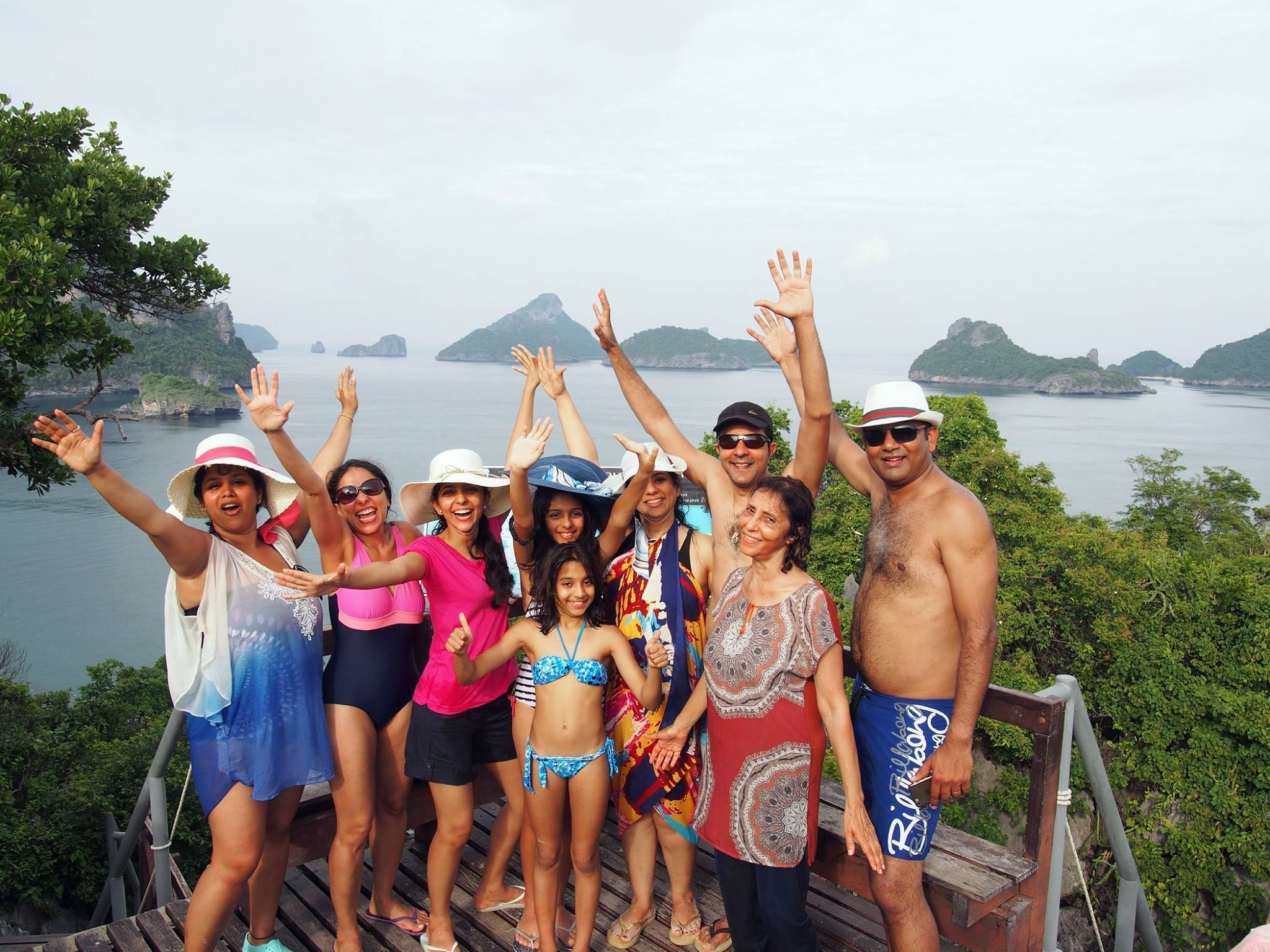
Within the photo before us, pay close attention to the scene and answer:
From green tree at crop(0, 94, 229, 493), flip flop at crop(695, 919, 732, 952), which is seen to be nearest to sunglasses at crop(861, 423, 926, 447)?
flip flop at crop(695, 919, 732, 952)

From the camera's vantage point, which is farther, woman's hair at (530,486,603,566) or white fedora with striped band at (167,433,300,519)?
woman's hair at (530,486,603,566)

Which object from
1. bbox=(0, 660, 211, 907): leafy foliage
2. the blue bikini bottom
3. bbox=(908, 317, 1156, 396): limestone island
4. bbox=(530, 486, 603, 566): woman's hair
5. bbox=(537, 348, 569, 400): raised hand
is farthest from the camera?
bbox=(908, 317, 1156, 396): limestone island

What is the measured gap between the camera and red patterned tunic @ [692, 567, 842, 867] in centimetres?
293

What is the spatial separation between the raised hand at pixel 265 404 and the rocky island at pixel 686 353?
178 metres

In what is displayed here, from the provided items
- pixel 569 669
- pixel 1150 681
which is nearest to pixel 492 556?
pixel 569 669

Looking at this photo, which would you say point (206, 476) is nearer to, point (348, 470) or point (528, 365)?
point (348, 470)

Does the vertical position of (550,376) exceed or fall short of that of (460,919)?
it exceeds it

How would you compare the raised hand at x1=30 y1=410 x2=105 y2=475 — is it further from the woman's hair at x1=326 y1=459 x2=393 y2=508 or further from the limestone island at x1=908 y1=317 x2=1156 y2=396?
the limestone island at x1=908 y1=317 x2=1156 y2=396

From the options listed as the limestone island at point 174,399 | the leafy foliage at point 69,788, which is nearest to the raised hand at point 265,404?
the leafy foliage at point 69,788

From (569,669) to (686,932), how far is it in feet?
4.04

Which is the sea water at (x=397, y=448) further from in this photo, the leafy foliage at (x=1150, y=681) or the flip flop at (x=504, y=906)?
the leafy foliage at (x=1150, y=681)

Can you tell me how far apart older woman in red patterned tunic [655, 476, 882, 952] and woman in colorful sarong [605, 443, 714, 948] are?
0.31 m

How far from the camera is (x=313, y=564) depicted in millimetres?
42844

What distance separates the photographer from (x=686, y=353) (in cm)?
18462
